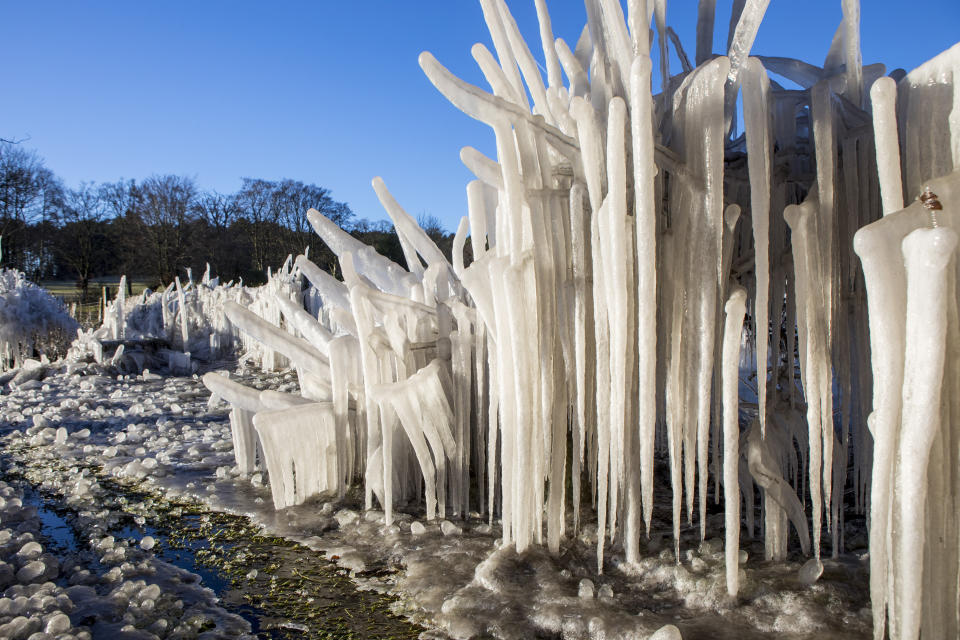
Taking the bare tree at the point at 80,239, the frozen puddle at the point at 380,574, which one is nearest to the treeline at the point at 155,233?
the bare tree at the point at 80,239

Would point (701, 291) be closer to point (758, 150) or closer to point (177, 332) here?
point (758, 150)

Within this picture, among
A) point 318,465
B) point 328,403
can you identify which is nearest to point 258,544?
point 318,465

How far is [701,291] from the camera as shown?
219 centimetres

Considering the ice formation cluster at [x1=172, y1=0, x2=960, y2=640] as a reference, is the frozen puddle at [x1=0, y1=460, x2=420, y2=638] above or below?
below

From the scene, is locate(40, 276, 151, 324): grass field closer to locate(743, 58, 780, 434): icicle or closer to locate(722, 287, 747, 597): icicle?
locate(722, 287, 747, 597): icicle

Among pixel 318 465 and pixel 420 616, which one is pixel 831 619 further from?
pixel 318 465

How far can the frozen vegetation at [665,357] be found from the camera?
64.7 inches

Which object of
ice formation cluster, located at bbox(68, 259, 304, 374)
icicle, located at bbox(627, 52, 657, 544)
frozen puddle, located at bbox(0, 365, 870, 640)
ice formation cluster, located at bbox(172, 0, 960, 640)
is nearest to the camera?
ice formation cluster, located at bbox(172, 0, 960, 640)

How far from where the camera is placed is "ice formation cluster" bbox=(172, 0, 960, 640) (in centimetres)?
161

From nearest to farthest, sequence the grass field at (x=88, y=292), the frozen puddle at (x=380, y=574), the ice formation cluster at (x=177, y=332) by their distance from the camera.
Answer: the frozen puddle at (x=380, y=574)
the ice formation cluster at (x=177, y=332)
the grass field at (x=88, y=292)

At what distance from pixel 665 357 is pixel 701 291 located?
362mm

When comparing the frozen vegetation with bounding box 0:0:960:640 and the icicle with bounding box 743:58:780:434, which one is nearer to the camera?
the frozen vegetation with bounding box 0:0:960:640

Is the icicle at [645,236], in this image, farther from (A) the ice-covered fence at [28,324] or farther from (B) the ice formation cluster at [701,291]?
(A) the ice-covered fence at [28,324]

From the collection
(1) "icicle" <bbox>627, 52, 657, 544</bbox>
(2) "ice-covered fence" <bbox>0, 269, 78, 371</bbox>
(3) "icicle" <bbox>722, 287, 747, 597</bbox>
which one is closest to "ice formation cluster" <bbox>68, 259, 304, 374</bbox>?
(2) "ice-covered fence" <bbox>0, 269, 78, 371</bbox>
